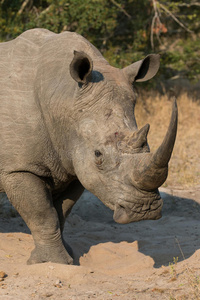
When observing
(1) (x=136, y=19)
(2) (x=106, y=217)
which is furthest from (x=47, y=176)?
(1) (x=136, y=19)

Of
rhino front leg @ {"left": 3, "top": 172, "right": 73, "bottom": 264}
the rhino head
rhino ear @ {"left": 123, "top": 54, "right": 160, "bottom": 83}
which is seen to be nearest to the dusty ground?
rhino front leg @ {"left": 3, "top": 172, "right": 73, "bottom": 264}

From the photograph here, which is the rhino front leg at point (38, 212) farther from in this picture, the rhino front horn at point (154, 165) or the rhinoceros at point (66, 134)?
the rhino front horn at point (154, 165)

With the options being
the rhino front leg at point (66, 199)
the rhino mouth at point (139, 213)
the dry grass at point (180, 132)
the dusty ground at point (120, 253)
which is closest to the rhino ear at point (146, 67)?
the rhino mouth at point (139, 213)

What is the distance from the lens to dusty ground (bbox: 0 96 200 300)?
468 centimetres

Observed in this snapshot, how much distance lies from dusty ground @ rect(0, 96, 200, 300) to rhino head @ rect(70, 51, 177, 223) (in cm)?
69

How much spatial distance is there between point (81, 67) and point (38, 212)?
58.9 inches

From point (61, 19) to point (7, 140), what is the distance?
250 inches

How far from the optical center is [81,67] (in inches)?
191

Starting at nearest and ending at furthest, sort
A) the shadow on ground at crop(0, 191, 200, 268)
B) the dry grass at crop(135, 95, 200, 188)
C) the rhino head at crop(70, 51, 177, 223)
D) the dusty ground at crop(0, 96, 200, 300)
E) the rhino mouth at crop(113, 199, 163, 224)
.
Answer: the rhino head at crop(70, 51, 177, 223)
the rhino mouth at crop(113, 199, 163, 224)
the dusty ground at crop(0, 96, 200, 300)
the shadow on ground at crop(0, 191, 200, 268)
the dry grass at crop(135, 95, 200, 188)

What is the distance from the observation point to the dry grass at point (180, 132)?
29.7 feet

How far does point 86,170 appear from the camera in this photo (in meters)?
4.87

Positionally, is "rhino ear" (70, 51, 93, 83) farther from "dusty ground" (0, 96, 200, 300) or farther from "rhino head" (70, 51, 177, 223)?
"dusty ground" (0, 96, 200, 300)

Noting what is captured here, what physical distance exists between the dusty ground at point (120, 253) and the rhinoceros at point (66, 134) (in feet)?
1.53

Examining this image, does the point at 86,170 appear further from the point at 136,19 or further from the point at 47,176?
the point at 136,19
